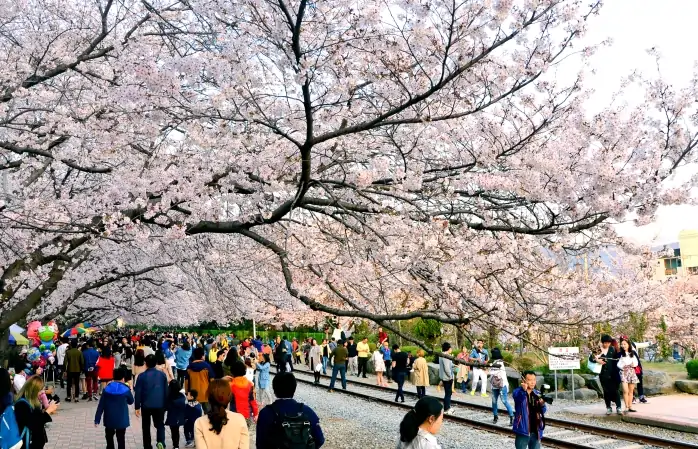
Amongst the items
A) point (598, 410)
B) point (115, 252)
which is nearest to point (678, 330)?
point (598, 410)

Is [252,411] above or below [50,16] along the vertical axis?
below

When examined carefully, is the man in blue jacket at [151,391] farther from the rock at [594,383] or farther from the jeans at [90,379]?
the rock at [594,383]

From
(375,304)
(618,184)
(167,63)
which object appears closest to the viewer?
(618,184)

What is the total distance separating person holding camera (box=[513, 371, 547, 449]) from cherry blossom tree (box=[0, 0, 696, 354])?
2.50ft

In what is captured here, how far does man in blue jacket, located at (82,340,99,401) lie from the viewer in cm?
1809

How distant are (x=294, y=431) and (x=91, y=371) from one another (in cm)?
1571

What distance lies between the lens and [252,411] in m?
9.20

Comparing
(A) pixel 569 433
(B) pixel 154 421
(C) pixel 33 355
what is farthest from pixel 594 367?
(C) pixel 33 355

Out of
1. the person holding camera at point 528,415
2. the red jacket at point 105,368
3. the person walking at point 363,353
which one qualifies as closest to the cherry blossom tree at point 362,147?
the person holding camera at point 528,415

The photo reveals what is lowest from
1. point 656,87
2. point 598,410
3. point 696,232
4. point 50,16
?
point 598,410

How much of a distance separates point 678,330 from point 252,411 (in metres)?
33.2

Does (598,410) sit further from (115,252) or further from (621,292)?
(115,252)

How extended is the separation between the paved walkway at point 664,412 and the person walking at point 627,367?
15.1 inches

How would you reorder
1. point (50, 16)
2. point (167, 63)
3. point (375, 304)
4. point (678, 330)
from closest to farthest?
point (167, 63)
point (375, 304)
point (50, 16)
point (678, 330)
